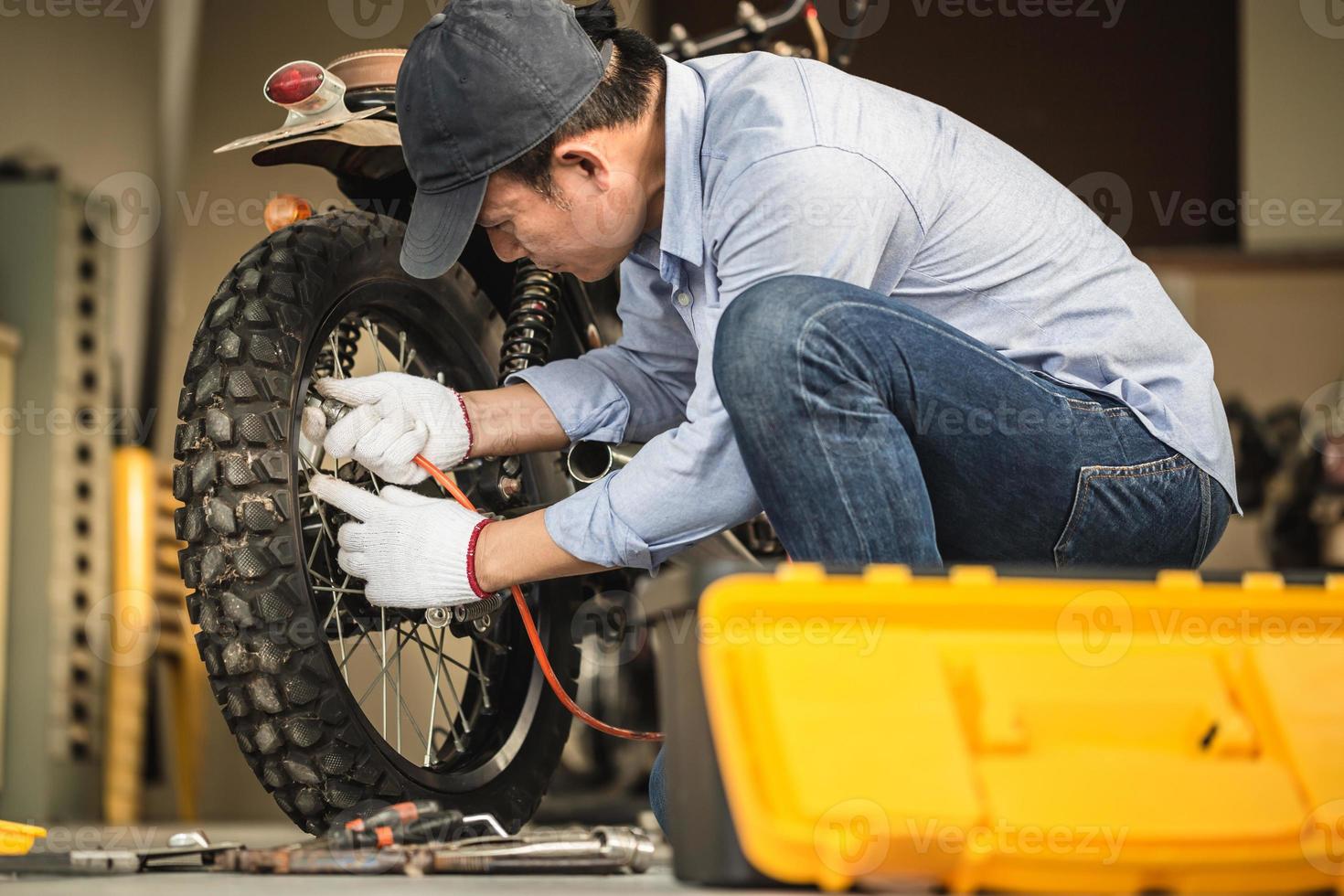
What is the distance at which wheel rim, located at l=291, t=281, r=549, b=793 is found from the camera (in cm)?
139

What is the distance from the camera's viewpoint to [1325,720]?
0.84 meters

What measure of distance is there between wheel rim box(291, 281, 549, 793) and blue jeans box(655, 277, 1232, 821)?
1.47 ft

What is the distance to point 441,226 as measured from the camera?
129 cm

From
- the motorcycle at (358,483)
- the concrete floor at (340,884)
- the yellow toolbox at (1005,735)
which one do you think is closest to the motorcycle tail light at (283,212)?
the motorcycle at (358,483)

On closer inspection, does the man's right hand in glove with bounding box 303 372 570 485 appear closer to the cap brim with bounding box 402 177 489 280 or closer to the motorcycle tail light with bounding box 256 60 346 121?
the cap brim with bounding box 402 177 489 280

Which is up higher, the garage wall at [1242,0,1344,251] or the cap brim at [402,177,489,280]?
the garage wall at [1242,0,1344,251]

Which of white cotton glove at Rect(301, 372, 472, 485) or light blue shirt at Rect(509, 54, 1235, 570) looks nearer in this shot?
light blue shirt at Rect(509, 54, 1235, 570)

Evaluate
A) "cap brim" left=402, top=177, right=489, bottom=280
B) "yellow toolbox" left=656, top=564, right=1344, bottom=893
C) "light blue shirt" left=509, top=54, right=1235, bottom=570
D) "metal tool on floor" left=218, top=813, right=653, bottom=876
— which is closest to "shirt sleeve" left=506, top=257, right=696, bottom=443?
"light blue shirt" left=509, top=54, right=1235, bottom=570

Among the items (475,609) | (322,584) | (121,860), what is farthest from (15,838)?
(475,609)

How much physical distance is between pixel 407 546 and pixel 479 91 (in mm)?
450

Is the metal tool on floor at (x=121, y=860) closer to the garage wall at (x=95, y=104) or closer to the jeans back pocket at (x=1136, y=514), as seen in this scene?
the jeans back pocket at (x=1136, y=514)

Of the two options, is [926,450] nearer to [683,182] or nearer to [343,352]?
[683,182]

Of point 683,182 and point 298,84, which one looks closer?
point 683,182

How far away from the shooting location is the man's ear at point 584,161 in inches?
50.0
